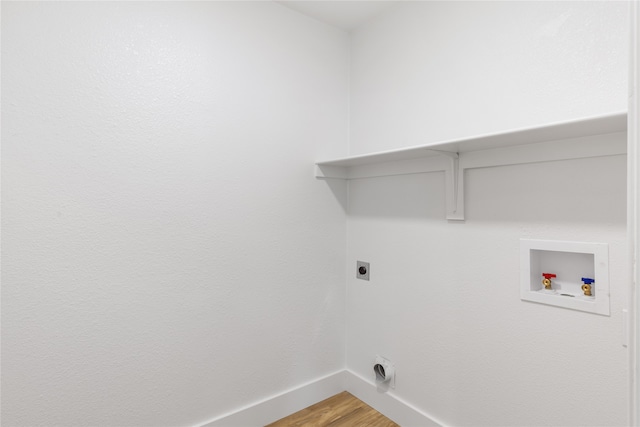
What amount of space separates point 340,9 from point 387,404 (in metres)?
2.17

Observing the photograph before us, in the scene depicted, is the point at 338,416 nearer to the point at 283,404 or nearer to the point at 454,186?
the point at 283,404

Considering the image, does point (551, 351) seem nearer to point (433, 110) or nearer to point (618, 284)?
point (618, 284)

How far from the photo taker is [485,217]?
1426mm

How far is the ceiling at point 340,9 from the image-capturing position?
5.88ft

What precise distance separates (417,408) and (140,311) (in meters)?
1.39

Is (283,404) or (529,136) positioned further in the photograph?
(283,404)

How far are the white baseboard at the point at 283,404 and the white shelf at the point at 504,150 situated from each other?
1.20 metres

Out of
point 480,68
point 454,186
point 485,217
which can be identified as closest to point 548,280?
point 485,217

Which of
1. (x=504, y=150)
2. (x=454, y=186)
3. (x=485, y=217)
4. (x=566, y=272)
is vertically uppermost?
(x=504, y=150)

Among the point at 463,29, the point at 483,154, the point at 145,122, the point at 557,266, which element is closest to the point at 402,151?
the point at 483,154

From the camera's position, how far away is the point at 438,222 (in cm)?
160

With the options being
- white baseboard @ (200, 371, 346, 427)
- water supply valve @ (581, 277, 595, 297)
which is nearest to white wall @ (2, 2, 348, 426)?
white baseboard @ (200, 371, 346, 427)

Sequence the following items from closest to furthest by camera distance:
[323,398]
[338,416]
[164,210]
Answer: [164,210]
[338,416]
[323,398]

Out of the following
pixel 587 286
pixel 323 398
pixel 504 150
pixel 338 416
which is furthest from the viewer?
pixel 323 398
